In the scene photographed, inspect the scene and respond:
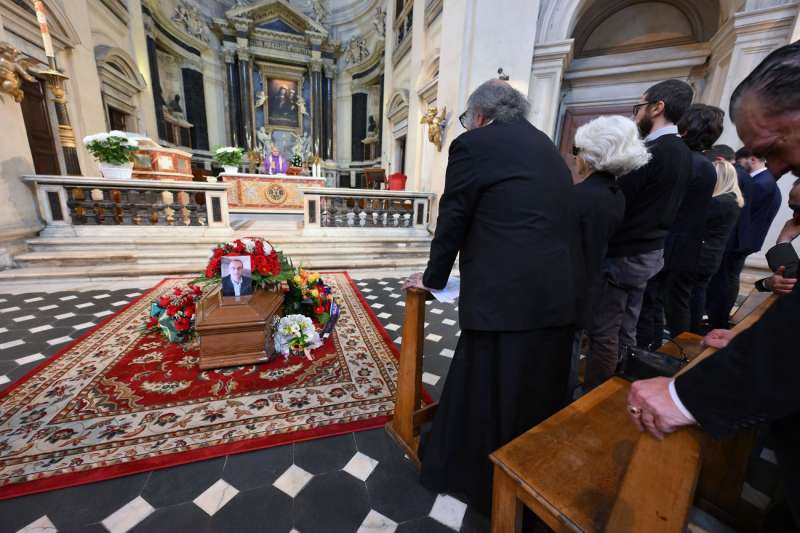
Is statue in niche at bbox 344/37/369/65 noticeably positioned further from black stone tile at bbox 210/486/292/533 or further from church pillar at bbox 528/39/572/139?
black stone tile at bbox 210/486/292/533

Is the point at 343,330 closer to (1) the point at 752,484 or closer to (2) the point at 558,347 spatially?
(2) the point at 558,347

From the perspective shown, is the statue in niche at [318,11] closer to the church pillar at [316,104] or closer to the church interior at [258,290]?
the church pillar at [316,104]

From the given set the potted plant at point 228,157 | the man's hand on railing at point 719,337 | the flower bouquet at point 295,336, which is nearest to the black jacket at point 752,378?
the man's hand on railing at point 719,337

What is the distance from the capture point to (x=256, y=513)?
1.49 metres

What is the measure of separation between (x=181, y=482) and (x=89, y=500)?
38 cm

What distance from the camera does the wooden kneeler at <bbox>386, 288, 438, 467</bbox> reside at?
1.62 m

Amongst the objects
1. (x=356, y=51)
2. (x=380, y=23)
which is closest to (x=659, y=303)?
(x=380, y=23)

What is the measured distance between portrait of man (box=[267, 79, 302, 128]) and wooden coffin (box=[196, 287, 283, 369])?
14924mm

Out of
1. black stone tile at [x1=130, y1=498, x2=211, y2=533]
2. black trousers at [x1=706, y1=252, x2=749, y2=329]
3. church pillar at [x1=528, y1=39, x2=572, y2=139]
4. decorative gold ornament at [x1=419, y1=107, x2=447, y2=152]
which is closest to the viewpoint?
black stone tile at [x1=130, y1=498, x2=211, y2=533]

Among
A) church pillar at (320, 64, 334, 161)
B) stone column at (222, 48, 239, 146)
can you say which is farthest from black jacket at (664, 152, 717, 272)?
stone column at (222, 48, 239, 146)

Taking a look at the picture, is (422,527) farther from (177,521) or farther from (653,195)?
(653,195)

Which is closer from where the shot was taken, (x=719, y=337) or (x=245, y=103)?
(x=719, y=337)

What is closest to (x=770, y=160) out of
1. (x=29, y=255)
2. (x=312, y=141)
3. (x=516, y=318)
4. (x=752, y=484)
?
(x=516, y=318)

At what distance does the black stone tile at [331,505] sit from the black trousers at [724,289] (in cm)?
388
